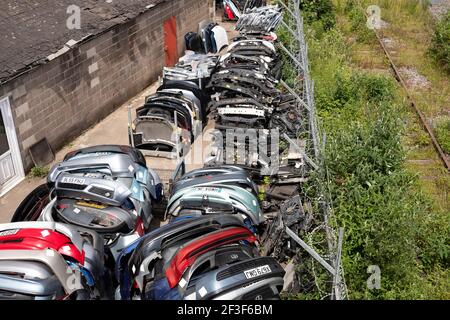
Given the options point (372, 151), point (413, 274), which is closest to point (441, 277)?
point (413, 274)

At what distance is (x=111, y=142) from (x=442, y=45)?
39.4 feet

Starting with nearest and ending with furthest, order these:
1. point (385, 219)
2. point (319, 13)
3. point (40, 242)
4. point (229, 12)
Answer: point (40, 242), point (385, 219), point (319, 13), point (229, 12)

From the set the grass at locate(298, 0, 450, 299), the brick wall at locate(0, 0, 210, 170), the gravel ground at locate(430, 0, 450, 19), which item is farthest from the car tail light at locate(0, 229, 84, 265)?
the gravel ground at locate(430, 0, 450, 19)

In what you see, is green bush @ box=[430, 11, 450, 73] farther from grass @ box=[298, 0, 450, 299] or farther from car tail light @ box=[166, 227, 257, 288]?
car tail light @ box=[166, 227, 257, 288]

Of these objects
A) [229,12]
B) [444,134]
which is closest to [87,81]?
[444,134]

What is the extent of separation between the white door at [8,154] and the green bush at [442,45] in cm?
1386

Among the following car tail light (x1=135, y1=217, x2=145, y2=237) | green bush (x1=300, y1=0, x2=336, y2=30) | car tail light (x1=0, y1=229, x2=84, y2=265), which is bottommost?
car tail light (x1=135, y1=217, x2=145, y2=237)

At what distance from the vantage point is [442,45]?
18.3 meters

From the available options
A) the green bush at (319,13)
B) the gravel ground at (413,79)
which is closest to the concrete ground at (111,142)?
the gravel ground at (413,79)

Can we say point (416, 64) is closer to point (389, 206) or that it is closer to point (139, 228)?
point (389, 206)

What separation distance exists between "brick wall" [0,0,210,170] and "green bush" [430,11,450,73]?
930 centimetres

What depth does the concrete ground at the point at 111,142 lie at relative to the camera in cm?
1152

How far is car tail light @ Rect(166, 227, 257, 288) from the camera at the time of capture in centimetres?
668

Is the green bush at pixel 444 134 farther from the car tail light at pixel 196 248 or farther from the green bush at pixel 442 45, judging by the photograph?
the car tail light at pixel 196 248
